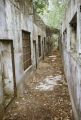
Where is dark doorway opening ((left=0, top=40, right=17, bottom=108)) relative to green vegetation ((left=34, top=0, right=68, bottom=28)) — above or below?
below

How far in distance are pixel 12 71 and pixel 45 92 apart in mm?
1925

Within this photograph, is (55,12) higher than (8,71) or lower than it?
higher

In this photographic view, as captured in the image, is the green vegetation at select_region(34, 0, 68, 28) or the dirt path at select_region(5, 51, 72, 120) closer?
the dirt path at select_region(5, 51, 72, 120)

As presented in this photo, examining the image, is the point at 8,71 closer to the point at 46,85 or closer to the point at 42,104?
the point at 42,104

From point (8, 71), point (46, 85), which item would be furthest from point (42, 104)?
point (46, 85)

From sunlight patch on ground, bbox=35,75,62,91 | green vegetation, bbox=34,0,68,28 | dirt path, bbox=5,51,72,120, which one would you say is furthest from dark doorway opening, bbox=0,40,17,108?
green vegetation, bbox=34,0,68,28

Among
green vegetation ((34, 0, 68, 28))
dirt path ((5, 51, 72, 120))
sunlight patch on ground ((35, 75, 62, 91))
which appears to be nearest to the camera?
dirt path ((5, 51, 72, 120))

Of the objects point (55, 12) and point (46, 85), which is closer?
point (46, 85)

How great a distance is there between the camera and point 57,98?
6.57m

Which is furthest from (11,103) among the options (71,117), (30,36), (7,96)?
(30,36)

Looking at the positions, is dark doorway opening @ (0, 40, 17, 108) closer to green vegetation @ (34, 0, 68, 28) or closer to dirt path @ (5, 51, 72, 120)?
dirt path @ (5, 51, 72, 120)

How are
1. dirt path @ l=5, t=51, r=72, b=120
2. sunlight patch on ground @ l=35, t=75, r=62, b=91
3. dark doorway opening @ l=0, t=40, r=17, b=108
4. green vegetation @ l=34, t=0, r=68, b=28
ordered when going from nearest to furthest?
dirt path @ l=5, t=51, r=72, b=120
dark doorway opening @ l=0, t=40, r=17, b=108
sunlight patch on ground @ l=35, t=75, r=62, b=91
green vegetation @ l=34, t=0, r=68, b=28

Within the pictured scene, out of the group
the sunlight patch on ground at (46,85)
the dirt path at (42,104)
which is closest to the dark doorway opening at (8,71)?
the dirt path at (42,104)

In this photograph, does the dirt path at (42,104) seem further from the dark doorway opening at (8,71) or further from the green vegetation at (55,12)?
the green vegetation at (55,12)
